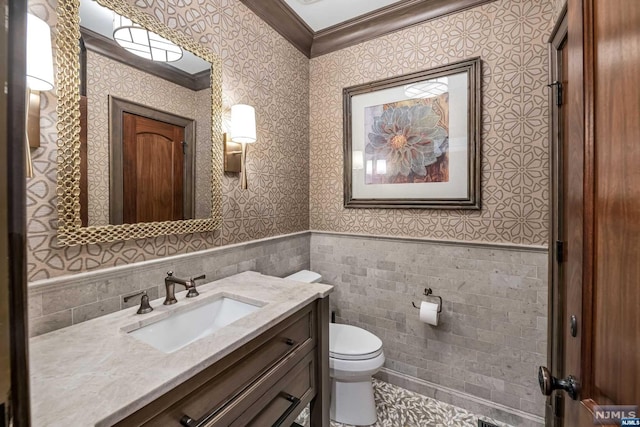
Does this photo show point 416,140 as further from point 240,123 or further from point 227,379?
point 227,379

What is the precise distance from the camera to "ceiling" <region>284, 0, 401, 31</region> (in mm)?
2006

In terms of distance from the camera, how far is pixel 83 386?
2.36ft

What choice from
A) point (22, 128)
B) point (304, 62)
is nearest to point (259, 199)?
point (304, 62)

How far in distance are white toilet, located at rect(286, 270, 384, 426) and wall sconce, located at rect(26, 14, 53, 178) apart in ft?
5.53

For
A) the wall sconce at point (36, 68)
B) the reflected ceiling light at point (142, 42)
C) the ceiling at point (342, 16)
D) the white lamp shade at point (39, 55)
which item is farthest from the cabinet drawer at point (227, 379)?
the ceiling at point (342, 16)

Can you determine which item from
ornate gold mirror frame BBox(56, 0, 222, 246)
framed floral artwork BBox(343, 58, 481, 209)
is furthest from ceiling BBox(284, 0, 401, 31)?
ornate gold mirror frame BBox(56, 0, 222, 246)

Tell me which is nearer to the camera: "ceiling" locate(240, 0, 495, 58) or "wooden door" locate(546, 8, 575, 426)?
"wooden door" locate(546, 8, 575, 426)

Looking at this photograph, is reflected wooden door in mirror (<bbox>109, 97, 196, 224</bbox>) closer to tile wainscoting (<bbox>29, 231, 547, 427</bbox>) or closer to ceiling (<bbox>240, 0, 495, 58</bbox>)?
tile wainscoting (<bbox>29, 231, 547, 427</bbox>)

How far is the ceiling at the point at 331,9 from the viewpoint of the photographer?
2006 millimetres

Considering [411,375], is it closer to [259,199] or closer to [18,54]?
[259,199]

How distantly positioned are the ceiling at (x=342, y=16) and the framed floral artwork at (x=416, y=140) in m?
0.38

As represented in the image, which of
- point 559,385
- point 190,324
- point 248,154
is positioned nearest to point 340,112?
point 248,154

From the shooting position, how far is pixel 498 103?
179 centimetres

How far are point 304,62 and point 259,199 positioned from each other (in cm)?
129
